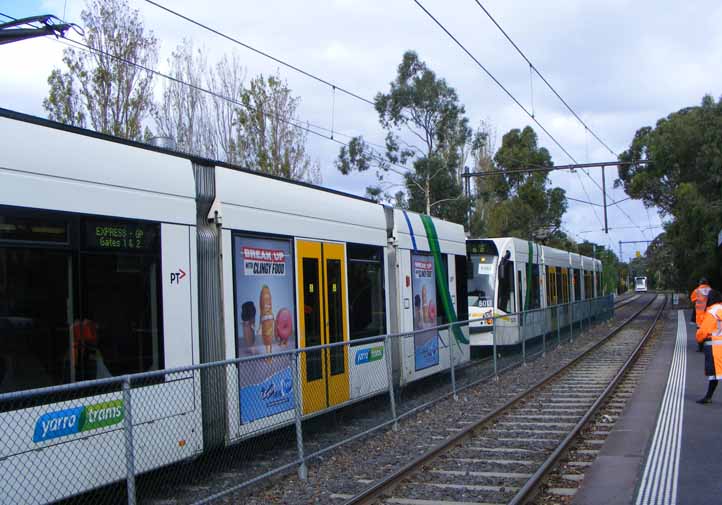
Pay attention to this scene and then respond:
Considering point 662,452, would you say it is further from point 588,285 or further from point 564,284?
point 588,285

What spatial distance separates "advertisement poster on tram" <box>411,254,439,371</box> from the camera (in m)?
12.4

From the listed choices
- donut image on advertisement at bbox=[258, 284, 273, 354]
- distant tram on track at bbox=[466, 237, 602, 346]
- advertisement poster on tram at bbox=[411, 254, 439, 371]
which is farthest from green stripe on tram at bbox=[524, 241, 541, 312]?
donut image on advertisement at bbox=[258, 284, 273, 354]

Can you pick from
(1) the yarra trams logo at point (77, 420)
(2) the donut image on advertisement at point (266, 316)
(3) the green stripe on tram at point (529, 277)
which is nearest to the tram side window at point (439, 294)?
(2) the donut image on advertisement at point (266, 316)

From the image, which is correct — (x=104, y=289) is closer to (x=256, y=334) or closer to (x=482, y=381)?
(x=256, y=334)

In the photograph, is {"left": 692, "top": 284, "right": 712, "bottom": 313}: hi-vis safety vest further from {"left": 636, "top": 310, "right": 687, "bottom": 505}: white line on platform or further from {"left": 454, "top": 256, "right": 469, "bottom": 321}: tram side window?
{"left": 454, "top": 256, "right": 469, "bottom": 321}: tram side window

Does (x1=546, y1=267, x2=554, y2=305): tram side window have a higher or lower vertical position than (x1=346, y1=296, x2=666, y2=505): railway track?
higher

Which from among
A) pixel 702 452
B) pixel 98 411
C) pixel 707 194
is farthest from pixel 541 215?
pixel 98 411

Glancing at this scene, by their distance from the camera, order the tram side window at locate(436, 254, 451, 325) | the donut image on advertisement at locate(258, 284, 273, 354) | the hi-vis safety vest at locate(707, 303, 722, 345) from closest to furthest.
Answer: the donut image on advertisement at locate(258, 284, 273, 354)
the hi-vis safety vest at locate(707, 303, 722, 345)
the tram side window at locate(436, 254, 451, 325)

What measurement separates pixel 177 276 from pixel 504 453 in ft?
14.4

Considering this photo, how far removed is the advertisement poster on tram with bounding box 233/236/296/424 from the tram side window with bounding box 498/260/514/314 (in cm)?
1203

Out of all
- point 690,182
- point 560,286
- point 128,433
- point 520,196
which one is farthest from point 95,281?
point 520,196

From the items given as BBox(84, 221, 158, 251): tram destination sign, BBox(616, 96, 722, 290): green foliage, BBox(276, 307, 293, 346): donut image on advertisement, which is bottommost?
BBox(276, 307, 293, 346): donut image on advertisement

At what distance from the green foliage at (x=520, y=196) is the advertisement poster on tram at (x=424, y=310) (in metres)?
36.6

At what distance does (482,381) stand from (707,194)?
30011 mm
